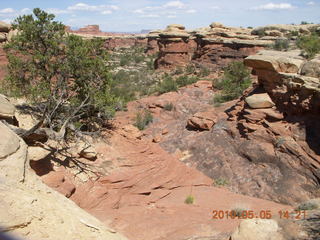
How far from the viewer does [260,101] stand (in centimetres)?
1086

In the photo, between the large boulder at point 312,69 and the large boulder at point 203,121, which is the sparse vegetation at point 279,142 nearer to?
the large boulder at point 312,69

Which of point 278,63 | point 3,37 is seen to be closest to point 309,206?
point 278,63

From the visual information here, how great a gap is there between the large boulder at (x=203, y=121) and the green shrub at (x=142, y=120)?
2.85 meters

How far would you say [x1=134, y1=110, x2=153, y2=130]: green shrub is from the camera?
14.8 m

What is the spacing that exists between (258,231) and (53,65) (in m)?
8.54

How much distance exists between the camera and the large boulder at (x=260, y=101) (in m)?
10.8

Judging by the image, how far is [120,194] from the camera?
827 cm

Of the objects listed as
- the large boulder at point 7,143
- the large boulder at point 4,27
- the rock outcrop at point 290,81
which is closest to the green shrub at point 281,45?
the rock outcrop at point 290,81

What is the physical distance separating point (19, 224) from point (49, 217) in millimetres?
567

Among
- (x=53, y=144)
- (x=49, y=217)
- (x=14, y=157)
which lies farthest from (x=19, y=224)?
(x=53, y=144)

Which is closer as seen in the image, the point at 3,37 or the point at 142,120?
the point at 3,37

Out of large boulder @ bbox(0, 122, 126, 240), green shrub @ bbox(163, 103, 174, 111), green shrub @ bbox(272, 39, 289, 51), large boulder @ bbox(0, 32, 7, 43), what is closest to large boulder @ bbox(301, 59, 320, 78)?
green shrub @ bbox(163, 103, 174, 111)

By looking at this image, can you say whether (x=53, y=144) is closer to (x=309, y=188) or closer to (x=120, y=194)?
(x=120, y=194)

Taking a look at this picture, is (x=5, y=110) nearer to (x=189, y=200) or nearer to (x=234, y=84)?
(x=189, y=200)
